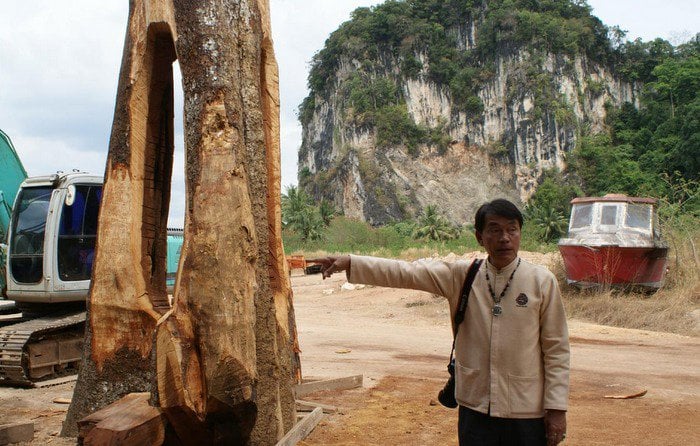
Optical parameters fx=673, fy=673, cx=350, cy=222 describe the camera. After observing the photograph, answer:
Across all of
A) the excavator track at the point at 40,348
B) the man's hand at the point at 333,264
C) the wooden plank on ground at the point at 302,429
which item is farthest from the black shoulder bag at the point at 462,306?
the excavator track at the point at 40,348

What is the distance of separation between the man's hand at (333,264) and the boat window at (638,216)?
13.1m

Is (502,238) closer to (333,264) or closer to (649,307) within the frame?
(333,264)

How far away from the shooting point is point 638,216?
48.9 ft

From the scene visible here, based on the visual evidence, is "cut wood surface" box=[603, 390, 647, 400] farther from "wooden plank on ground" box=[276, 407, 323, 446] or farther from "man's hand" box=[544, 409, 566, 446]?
"man's hand" box=[544, 409, 566, 446]

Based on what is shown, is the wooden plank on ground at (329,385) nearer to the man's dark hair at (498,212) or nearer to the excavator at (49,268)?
the excavator at (49,268)

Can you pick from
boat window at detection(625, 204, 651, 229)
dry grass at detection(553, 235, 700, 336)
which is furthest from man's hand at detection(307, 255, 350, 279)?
boat window at detection(625, 204, 651, 229)

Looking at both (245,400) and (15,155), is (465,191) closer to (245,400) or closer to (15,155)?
A: (15,155)

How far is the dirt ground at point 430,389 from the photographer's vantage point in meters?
5.29

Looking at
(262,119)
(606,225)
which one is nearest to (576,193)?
(606,225)

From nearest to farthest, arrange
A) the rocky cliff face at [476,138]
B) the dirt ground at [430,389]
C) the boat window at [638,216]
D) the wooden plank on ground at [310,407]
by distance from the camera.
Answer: the dirt ground at [430,389]
the wooden plank on ground at [310,407]
the boat window at [638,216]
the rocky cliff face at [476,138]

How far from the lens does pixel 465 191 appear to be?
70875mm

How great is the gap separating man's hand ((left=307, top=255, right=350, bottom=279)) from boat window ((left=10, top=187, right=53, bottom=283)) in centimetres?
590

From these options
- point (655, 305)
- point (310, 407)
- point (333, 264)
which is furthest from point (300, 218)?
point (333, 264)

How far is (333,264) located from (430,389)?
4.18m
